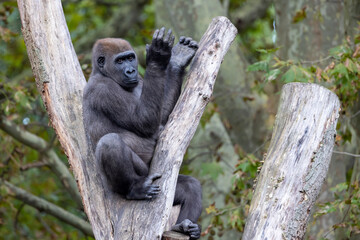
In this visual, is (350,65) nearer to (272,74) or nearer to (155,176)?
(272,74)

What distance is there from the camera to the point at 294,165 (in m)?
3.80

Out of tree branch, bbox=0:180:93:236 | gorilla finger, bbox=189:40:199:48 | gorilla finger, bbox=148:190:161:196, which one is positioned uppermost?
gorilla finger, bbox=189:40:199:48

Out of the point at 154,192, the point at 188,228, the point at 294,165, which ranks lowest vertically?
the point at 188,228

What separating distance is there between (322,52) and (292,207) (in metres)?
4.46

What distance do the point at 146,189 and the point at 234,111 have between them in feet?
18.1

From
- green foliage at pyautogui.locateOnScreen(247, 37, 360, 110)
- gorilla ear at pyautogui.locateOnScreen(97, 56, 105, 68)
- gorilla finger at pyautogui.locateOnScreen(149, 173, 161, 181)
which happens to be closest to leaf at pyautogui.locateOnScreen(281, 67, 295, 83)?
green foliage at pyautogui.locateOnScreen(247, 37, 360, 110)

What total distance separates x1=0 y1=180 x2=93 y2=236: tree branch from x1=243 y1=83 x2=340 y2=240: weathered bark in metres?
3.91

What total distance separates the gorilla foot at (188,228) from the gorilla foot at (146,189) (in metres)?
0.39

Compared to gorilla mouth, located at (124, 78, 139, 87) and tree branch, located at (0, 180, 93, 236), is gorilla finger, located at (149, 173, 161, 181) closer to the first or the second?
gorilla mouth, located at (124, 78, 139, 87)

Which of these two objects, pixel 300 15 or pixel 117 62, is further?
pixel 300 15

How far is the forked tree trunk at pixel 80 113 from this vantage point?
3.85 meters

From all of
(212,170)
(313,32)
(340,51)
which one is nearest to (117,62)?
(340,51)

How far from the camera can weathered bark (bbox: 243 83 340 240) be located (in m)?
3.67

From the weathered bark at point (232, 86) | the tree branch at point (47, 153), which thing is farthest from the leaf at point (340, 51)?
the tree branch at point (47, 153)
